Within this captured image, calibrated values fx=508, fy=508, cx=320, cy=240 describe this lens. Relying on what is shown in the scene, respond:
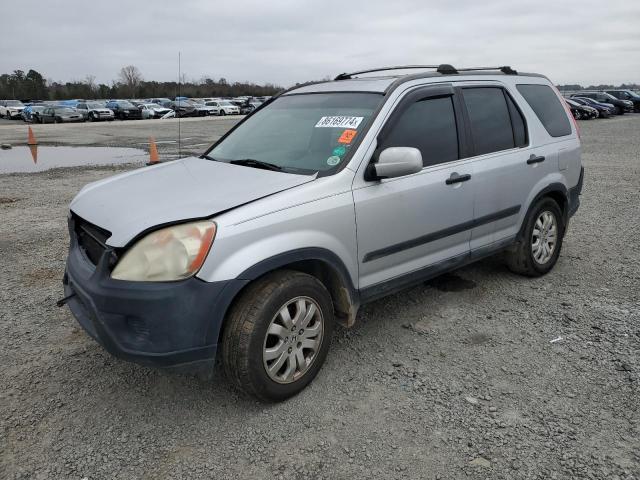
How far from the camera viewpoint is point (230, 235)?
2551mm

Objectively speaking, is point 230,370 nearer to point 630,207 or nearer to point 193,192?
point 193,192

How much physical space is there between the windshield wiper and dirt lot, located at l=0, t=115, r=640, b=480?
1.31 m

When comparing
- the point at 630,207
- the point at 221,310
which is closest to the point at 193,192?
the point at 221,310

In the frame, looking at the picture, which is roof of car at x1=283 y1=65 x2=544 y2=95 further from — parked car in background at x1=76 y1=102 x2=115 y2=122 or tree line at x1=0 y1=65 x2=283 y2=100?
tree line at x1=0 y1=65 x2=283 y2=100

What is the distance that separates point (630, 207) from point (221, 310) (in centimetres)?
737

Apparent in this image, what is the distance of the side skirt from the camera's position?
3340mm

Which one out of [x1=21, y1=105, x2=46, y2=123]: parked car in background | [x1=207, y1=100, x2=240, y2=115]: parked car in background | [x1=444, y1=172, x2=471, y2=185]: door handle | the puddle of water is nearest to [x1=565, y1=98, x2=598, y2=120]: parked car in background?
[x1=207, y1=100, x2=240, y2=115]: parked car in background

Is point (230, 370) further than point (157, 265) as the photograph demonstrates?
Yes

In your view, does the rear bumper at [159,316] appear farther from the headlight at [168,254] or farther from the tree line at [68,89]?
the tree line at [68,89]

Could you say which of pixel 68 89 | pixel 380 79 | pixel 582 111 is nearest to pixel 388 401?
pixel 380 79

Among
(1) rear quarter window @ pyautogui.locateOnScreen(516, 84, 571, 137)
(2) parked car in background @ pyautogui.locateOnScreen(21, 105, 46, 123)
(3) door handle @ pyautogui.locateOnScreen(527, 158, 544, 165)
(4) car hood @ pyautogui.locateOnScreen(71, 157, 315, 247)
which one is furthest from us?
(2) parked car in background @ pyautogui.locateOnScreen(21, 105, 46, 123)

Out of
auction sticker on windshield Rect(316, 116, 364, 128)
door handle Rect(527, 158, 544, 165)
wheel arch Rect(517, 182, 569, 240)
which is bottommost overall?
wheel arch Rect(517, 182, 569, 240)

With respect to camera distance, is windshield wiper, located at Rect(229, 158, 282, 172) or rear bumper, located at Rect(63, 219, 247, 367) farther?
windshield wiper, located at Rect(229, 158, 282, 172)

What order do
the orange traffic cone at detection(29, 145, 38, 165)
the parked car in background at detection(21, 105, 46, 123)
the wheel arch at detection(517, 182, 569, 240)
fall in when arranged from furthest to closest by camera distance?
the parked car in background at detection(21, 105, 46, 123) < the orange traffic cone at detection(29, 145, 38, 165) < the wheel arch at detection(517, 182, 569, 240)
